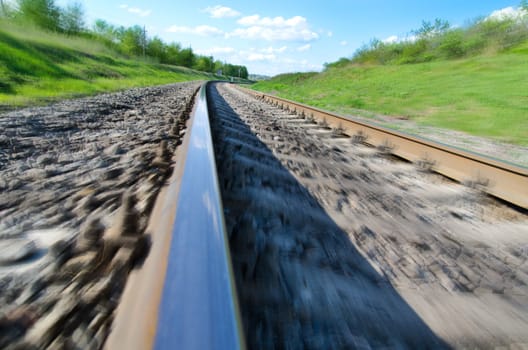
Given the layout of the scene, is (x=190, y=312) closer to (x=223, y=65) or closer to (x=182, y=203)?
(x=182, y=203)

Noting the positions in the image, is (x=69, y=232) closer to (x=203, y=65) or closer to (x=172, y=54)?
(x=172, y=54)

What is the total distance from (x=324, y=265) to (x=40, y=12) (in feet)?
158

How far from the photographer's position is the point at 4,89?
575cm

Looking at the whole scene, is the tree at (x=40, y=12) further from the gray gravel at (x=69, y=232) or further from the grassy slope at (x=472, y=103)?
the gray gravel at (x=69, y=232)

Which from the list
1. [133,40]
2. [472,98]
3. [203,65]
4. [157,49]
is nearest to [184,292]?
[472,98]

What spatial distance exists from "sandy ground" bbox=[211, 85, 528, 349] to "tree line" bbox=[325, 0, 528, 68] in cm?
1788

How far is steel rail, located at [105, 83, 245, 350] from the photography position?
353mm

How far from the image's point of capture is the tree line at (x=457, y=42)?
46.2 ft

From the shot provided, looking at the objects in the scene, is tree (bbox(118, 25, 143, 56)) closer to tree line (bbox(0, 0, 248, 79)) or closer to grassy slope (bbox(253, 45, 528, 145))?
tree line (bbox(0, 0, 248, 79))

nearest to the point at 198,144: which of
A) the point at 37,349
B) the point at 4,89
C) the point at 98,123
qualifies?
the point at 37,349

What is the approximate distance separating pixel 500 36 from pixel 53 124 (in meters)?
20.3

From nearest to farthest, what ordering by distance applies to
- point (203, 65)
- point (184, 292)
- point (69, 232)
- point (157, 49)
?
point (184, 292), point (69, 232), point (157, 49), point (203, 65)

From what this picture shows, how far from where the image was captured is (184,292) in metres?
0.42

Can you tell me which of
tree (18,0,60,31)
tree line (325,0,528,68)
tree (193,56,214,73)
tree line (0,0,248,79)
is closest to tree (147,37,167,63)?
tree line (0,0,248,79)
